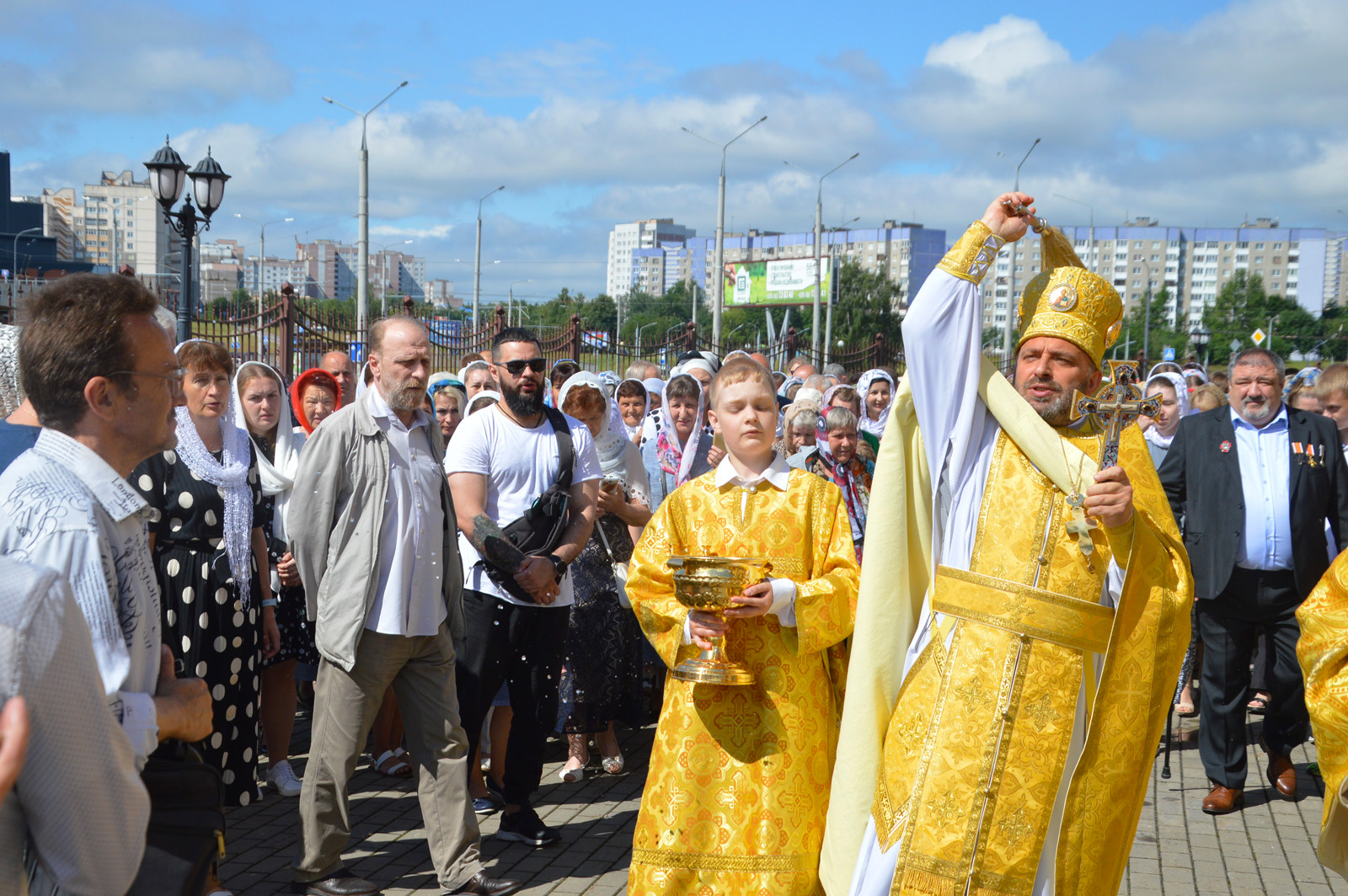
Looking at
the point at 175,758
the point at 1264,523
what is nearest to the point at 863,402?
the point at 1264,523

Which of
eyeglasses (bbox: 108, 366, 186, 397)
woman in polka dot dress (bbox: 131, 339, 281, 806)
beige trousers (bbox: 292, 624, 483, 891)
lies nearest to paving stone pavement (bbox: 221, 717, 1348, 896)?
beige trousers (bbox: 292, 624, 483, 891)

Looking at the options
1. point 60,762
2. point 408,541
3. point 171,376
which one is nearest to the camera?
point 60,762

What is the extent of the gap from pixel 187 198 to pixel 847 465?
9.49 meters

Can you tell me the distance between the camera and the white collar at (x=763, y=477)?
161 inches

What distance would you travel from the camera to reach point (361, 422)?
459cm

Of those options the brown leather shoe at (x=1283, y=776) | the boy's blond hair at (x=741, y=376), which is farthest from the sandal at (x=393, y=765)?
the brown leather shoe at (x=1283, y=776)

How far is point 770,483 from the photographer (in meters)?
4.10

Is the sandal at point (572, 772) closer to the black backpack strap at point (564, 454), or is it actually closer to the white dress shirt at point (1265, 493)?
the black backpack strap at point (564, 454)

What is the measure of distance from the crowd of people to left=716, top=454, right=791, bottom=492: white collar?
0.6 inches

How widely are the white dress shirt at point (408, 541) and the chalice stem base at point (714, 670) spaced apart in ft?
4.00

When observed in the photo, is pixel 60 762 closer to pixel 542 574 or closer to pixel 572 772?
pixel 542 574

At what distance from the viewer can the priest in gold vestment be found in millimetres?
3213

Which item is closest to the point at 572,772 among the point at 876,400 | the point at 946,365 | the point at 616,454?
the point at 616,454

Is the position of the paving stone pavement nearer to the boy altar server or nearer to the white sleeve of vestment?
the boy altar server
